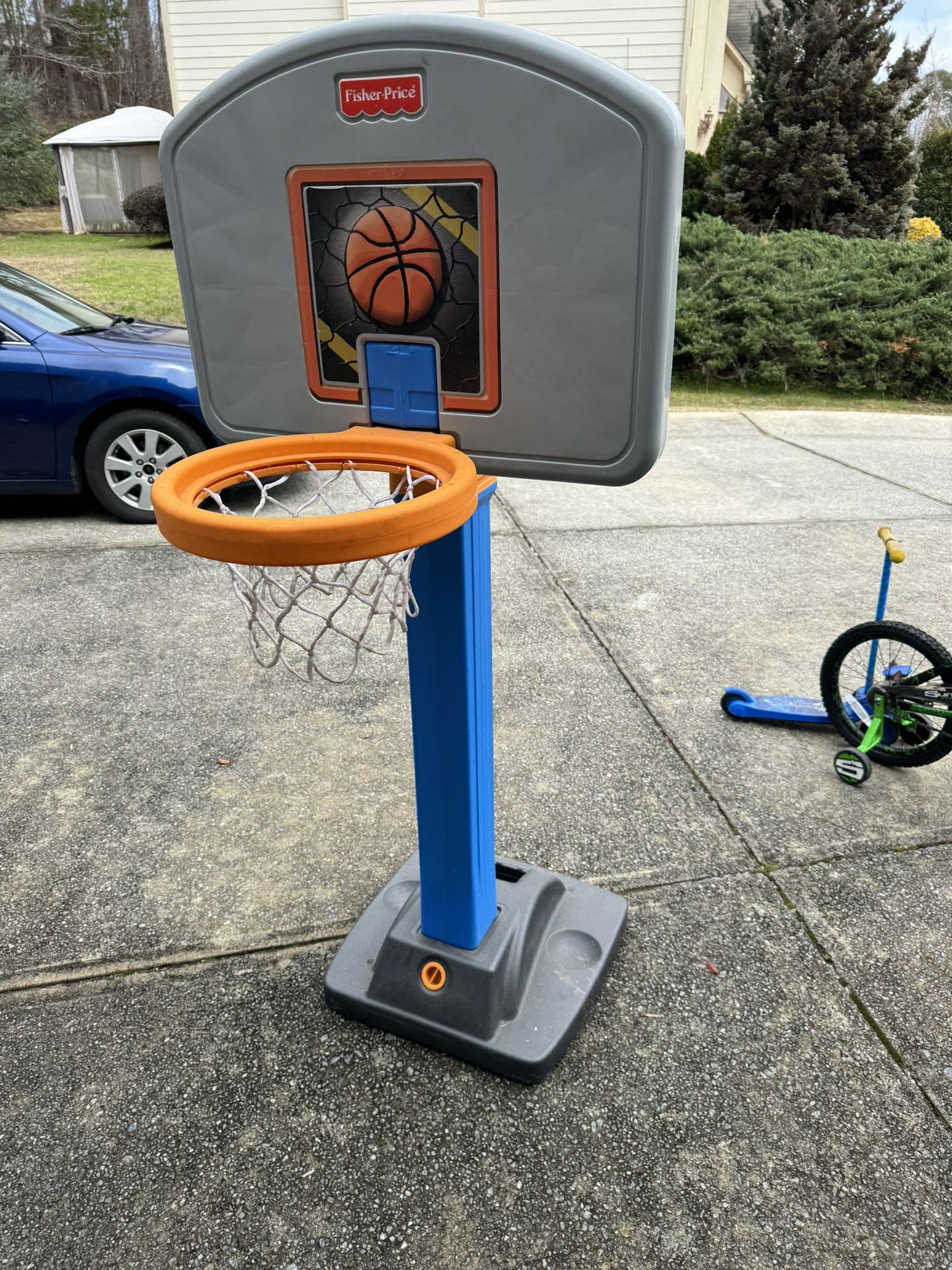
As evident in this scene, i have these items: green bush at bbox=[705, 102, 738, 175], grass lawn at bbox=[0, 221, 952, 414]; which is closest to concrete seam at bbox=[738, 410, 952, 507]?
grass lawn at bbox=[0, 221, 952, 414]

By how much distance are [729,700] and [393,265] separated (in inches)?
91.5

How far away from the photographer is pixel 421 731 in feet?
6.72

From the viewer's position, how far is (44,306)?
18.0 feet

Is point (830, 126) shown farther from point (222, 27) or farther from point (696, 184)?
point (222, 27)

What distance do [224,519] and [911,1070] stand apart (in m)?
1.98

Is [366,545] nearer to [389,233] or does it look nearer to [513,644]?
[389,233]

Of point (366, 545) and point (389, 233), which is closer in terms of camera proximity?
point (366, 545)

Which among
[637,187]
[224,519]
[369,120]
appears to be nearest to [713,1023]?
[224,519]

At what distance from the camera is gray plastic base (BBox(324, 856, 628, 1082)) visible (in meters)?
2.09

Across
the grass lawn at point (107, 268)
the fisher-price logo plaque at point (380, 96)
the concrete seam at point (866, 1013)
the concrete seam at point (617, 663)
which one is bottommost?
the concrete seam at point (866, 1013)

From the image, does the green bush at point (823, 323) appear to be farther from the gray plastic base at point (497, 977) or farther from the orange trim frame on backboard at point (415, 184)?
the orange trim frame on backboard at point (415, 184)

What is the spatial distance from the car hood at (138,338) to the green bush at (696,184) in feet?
33.4

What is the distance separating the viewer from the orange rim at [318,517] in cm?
129

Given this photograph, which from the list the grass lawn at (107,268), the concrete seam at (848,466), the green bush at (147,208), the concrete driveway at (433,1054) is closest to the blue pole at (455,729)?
the concrete driveway at (433,1054)
